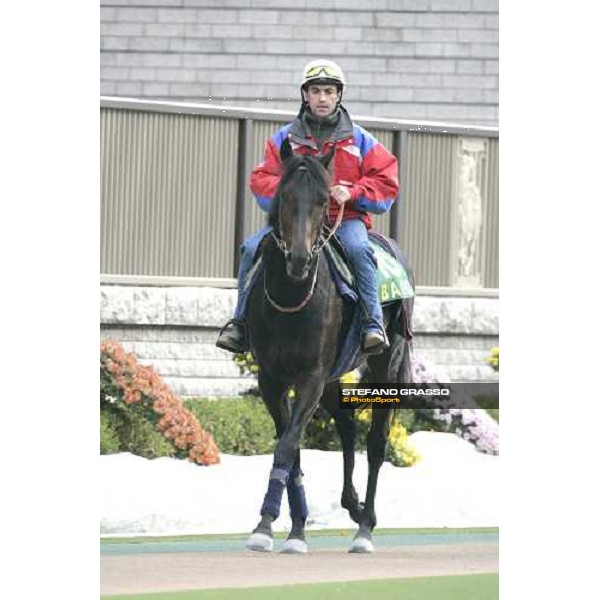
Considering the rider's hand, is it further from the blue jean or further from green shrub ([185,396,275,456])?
green shrub ([185,396,275,456])

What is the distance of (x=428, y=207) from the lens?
58.9 ft

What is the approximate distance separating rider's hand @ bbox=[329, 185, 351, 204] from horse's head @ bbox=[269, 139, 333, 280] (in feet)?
0.93

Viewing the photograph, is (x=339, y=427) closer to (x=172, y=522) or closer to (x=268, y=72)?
(x=172, y=522)

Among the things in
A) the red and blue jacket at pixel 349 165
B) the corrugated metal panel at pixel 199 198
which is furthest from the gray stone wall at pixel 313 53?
the red and blue jacket at pixel 349 165

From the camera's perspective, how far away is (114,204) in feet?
53.8

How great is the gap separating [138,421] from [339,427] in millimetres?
2972

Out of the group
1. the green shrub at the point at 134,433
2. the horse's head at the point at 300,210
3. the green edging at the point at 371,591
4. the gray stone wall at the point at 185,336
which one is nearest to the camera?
the green edging at the point at 371,591

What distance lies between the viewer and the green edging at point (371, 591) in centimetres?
1020

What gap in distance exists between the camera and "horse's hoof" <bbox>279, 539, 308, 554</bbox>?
11.5 meters

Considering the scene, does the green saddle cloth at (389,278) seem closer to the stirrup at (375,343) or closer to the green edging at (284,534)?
the stirrup at (375,343)

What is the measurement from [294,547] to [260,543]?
1.81 ft

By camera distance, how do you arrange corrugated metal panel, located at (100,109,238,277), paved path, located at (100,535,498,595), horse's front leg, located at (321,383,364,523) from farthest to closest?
corrugated metal panel, located at (100,109,238,277) → horse's front leg, located at (321,383,364,523) → paved path, located at (100,535,498,595)

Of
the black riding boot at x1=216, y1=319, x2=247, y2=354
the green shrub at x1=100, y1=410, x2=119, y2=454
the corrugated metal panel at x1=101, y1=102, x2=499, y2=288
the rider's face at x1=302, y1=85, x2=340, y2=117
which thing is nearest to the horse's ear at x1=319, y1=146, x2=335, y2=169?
the rider's face at x1=302, y1=85, x2=340, y2=117
